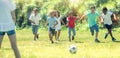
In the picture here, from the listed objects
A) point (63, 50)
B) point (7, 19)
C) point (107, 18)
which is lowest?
point (63, 50)

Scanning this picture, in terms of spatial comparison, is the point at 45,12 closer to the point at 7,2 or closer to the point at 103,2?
the point at 103,2

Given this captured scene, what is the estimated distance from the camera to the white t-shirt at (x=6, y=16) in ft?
30.1

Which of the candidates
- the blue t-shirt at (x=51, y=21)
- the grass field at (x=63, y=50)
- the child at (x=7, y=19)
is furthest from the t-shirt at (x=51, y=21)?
the child at (x=7, y=19)

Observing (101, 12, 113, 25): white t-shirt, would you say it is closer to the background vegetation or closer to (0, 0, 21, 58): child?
the background vegetation

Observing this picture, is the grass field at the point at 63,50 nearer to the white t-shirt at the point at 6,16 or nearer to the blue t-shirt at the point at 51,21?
the blue t-shirt at the point at 51,21

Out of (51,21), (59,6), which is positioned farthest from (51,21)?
(59,6)

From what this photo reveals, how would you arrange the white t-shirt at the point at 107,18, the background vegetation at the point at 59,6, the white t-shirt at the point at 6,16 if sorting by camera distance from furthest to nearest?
1. the background vegetation at the point at 59,6
2. the white t-shirt at the point at 107,18
3. the white t-shirt at the point at 6,16

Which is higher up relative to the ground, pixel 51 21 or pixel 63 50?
pixel 51 21

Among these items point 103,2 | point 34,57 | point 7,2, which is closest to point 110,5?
point 103,2

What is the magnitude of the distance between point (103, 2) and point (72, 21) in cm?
861

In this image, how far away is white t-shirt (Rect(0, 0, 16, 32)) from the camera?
9172 mm

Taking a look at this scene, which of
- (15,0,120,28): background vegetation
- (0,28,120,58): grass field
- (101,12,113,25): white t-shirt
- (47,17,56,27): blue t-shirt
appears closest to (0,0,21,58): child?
(0,28,120,58): grass field

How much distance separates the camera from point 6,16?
9242 millimetres

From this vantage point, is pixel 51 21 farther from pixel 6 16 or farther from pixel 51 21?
pixel 6 16
